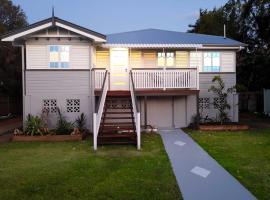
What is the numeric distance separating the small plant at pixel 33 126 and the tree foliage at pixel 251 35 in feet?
61.6

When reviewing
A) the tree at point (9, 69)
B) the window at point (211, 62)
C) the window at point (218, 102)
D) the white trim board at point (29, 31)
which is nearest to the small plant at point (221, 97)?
the window at point (218, 102)

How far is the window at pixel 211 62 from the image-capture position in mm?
21016

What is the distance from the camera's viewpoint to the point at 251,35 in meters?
35.8

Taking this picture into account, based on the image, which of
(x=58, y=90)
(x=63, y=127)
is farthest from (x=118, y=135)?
(x=58, y=90)

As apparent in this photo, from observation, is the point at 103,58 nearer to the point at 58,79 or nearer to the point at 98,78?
the point at 98,78

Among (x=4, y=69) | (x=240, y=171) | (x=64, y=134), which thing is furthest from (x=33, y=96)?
(x=4, y=69)

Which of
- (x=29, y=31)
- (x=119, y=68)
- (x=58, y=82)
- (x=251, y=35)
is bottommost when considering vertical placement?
(x=58, y=82)

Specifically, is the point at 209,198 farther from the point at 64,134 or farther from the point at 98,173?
the point at 64,134

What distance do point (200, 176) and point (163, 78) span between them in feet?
32.6

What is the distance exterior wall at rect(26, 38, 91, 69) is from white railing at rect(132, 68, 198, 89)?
8.46 ft

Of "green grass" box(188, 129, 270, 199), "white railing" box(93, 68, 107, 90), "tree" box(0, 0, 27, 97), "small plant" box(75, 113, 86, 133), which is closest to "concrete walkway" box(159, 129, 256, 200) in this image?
"green grass" box(188, 129, 270, 199)

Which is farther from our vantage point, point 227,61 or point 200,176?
point 227,61

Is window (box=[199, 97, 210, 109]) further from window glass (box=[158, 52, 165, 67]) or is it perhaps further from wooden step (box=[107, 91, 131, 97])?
wooden step (box=[107, 91, 131, 97])

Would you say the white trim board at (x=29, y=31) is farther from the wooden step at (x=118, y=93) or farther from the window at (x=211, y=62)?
the window at (x=211, y=62)
